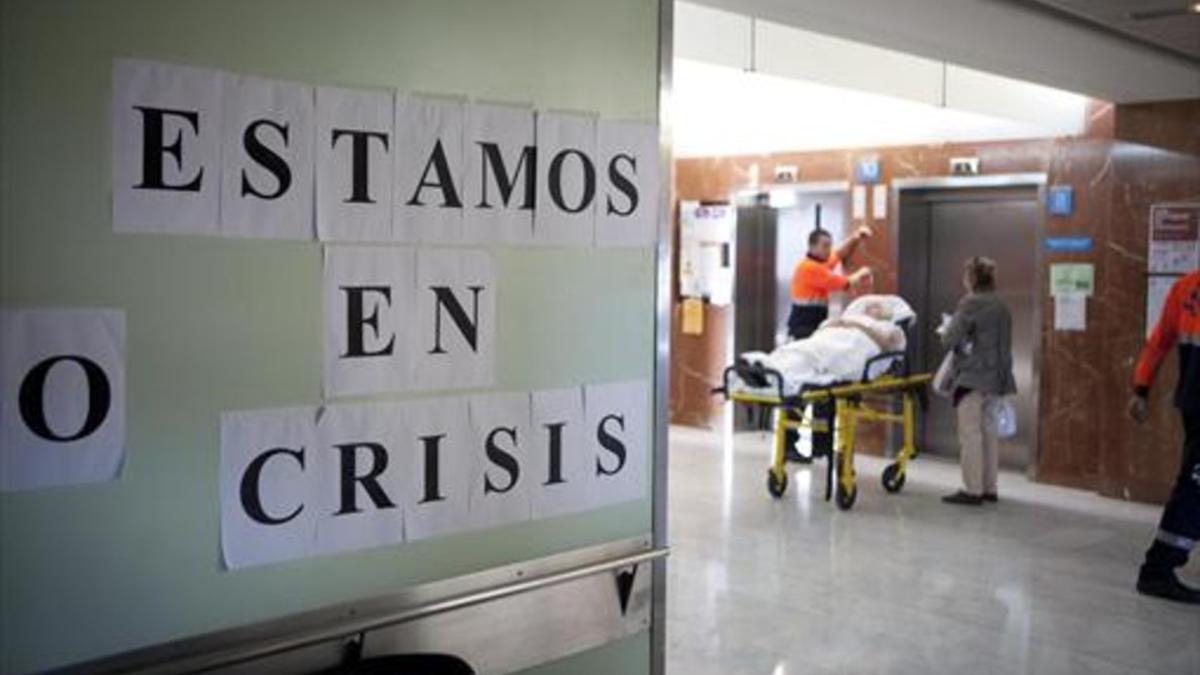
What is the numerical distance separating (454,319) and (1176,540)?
4.50 meters

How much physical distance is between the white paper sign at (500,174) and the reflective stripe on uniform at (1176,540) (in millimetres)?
4348

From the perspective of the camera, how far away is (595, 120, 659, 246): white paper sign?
269 cm

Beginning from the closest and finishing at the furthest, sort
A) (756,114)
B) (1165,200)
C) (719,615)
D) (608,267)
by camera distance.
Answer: (608,267) → (719,615) → (1165,200) → (756,114)

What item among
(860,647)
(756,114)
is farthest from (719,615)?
(756,114)

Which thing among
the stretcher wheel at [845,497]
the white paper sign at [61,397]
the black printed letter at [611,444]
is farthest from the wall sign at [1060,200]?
the white paper sign at [61,397]

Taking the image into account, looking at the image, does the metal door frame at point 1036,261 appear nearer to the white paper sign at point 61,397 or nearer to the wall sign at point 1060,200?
the wall sign at point 1060,200

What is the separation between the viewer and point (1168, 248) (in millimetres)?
7406

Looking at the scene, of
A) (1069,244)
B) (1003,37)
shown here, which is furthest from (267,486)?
(1069,244)

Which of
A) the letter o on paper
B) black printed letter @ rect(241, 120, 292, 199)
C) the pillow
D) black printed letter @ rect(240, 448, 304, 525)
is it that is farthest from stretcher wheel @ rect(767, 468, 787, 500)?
the letter o on paper

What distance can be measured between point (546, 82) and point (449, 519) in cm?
99

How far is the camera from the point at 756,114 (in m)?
9.82

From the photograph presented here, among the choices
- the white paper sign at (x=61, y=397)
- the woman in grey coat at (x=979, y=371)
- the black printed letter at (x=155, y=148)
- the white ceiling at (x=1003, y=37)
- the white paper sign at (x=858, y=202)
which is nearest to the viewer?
the white paper sign at (x=61, y=397)

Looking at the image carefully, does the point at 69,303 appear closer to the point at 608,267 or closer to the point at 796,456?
the point at 608,267

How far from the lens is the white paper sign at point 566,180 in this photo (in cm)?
256
